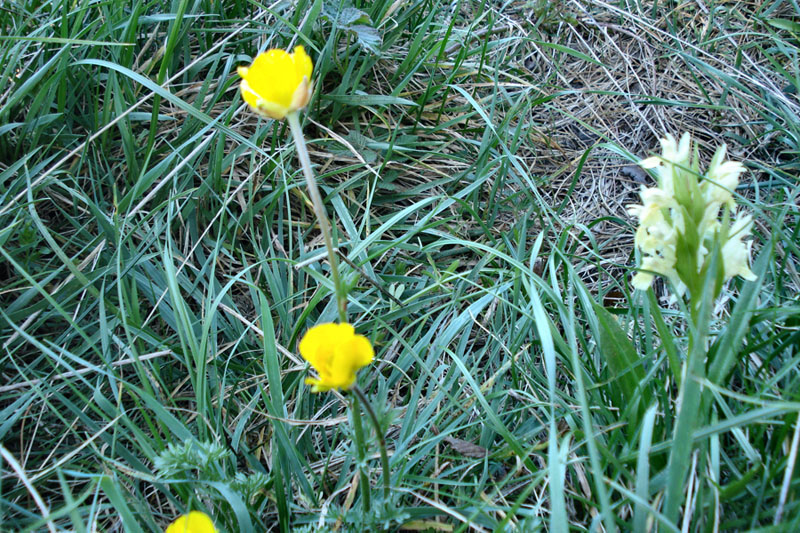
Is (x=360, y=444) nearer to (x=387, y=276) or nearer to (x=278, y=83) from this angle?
(x=278, y=83)

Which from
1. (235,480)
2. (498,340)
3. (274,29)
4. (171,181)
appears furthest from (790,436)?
(274,29)

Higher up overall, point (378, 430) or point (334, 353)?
point (334, 353)

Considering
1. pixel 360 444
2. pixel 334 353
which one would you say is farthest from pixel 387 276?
pixel 334 353

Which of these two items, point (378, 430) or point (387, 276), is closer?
point (378, 430)

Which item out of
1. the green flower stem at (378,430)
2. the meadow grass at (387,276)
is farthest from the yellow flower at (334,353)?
the meadow grass at (387,276)

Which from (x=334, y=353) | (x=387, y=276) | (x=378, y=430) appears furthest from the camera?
(x=387, y=276)

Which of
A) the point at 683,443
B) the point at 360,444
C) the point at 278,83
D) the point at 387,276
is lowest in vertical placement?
the point at 387,276
